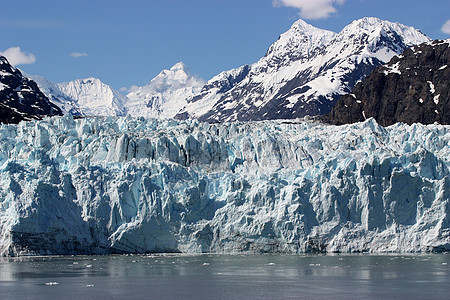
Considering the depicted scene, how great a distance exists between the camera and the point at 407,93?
10512 centimetres

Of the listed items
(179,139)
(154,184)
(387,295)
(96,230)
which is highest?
(179,139)

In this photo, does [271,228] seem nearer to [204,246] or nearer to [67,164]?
[204,246]

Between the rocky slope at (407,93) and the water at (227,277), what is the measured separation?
2310 inches

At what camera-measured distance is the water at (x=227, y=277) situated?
29.3 meters

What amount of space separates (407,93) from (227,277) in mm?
77570

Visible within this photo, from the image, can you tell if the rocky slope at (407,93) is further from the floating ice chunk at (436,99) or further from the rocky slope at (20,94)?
the rocky slope at (20,94)

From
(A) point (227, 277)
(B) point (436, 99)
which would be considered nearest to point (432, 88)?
(B) point (436, 99)

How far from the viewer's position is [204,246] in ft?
155

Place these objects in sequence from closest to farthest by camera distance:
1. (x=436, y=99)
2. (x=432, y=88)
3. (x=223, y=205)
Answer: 1. (x=223, y=205)
2. (x=436, y=99)
3. (x=432, y=88)

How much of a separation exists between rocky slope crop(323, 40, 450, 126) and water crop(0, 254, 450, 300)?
58677 millimetres

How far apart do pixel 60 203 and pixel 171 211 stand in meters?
7.71

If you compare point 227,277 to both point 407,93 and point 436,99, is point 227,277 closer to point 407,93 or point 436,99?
point 436,99

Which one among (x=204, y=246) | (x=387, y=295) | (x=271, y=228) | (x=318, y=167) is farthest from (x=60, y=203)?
(x=387, y=295)

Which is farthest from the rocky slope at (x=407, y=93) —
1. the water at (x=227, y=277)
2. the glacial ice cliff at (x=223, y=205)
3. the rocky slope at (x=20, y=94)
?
the water at (x=227, y=277)
